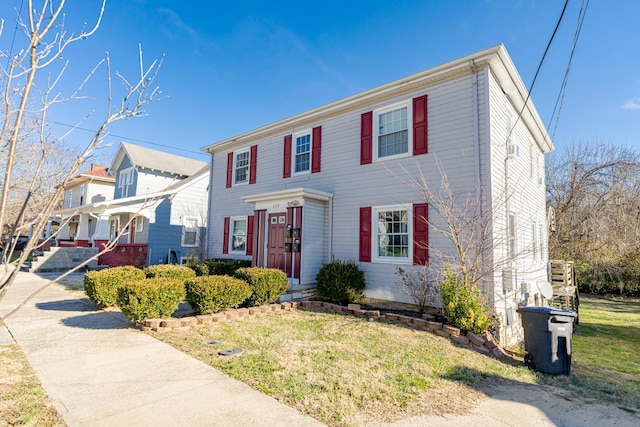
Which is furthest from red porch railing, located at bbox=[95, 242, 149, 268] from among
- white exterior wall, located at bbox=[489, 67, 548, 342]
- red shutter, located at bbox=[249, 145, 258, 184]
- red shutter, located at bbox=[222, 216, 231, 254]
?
white exterior wall, located at bbox=[489, 67, 548, 342]

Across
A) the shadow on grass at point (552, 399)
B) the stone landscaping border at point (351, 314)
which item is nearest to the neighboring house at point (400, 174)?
the stone landscaping border at point (351, 314)

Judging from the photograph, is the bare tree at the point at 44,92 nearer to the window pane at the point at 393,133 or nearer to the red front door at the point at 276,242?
the window pane at the point at 393,133

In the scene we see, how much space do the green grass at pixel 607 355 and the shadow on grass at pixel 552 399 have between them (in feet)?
0.50

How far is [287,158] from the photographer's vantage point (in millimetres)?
11656

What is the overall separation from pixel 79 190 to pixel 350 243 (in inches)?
968

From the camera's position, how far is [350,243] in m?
9.63

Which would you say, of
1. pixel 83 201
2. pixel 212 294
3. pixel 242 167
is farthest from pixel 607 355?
pixel 83 201

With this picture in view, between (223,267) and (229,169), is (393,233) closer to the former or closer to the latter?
(223,267)

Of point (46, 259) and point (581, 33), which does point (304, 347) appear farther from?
point (46, 259)

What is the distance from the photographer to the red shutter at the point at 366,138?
9.48m

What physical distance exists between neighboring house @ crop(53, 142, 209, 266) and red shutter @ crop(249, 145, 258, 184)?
14.7ft

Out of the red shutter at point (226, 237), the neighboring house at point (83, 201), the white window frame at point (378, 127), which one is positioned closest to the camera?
the white window frame at point (378, 127)

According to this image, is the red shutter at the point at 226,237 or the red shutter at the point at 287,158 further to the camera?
the red shutter at the point at 226,237

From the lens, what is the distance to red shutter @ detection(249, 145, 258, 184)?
12.8m
